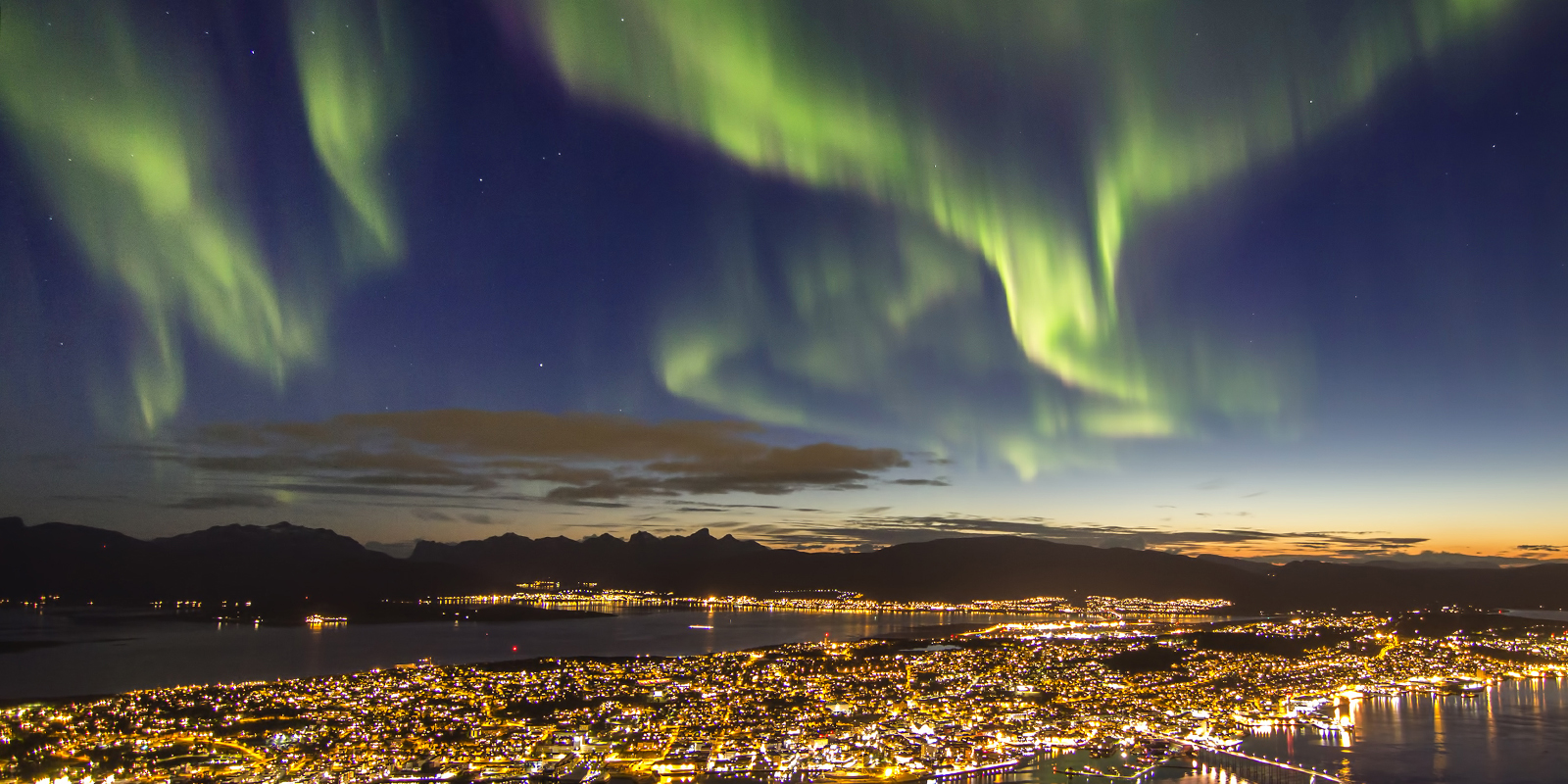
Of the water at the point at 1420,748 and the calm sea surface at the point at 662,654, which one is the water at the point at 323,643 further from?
the water at the point at 1420,748

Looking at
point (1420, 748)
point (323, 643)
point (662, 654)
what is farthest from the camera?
point (323, 643)

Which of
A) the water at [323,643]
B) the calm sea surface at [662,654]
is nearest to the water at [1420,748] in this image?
the calm sea surface at [662,654]

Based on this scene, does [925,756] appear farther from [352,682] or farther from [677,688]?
[352,682]

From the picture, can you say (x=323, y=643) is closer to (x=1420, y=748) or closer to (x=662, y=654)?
(x=662, y=654)

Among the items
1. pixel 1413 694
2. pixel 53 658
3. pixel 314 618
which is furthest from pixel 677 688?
pixel 314 618

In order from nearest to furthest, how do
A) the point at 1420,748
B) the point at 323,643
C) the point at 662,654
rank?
the point at 1420,748
the point at 662,654
the point at 323,643

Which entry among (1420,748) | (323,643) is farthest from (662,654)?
(1420,748)

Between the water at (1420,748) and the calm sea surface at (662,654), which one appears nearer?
the water at (1420,748)
